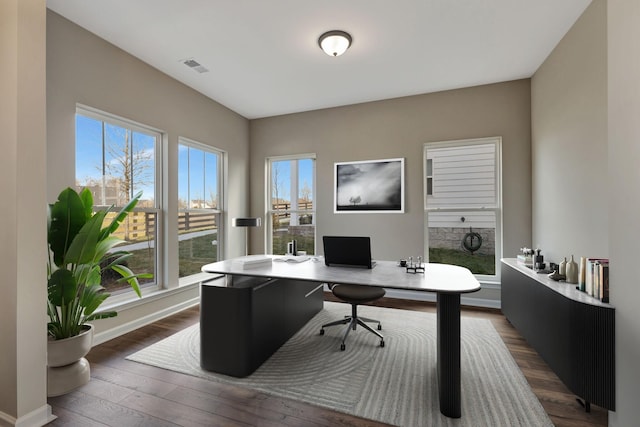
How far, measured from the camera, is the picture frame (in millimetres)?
4238

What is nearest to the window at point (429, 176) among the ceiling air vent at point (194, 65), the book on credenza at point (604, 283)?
the book on credenza at point (604, 283)

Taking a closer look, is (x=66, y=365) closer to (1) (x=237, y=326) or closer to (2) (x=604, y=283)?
(1) (x=237, y=326)

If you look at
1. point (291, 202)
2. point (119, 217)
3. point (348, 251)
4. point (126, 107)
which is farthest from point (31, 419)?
point (291, 202)

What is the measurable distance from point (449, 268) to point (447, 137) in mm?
2360

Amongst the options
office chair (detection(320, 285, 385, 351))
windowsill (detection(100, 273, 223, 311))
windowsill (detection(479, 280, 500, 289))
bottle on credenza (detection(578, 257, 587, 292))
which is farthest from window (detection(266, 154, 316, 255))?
bottle on credenza (detection(578, 257, 587, 292))

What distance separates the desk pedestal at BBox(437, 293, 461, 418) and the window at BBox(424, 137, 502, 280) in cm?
249

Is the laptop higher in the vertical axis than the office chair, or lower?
higher

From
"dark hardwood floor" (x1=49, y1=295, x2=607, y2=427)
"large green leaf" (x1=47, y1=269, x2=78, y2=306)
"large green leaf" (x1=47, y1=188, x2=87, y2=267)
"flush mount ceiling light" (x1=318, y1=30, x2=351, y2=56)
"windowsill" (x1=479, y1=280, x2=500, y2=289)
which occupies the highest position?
"flush mount ceiling light" (x1=318, y1=30, x2=351, y2=56)

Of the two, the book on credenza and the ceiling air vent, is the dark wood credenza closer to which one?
the book on credenza

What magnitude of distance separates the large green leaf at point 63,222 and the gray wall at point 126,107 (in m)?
0.62

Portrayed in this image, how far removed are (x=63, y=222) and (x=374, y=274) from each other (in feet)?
7.62

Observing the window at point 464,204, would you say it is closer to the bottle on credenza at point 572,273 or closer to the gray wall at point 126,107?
the bottle on credenza at point 572,273

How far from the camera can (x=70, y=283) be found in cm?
193

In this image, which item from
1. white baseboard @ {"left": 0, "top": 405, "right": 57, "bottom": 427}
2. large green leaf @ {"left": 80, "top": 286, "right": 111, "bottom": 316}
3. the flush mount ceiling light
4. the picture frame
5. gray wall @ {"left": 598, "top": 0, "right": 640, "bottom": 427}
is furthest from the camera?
the picture frame
